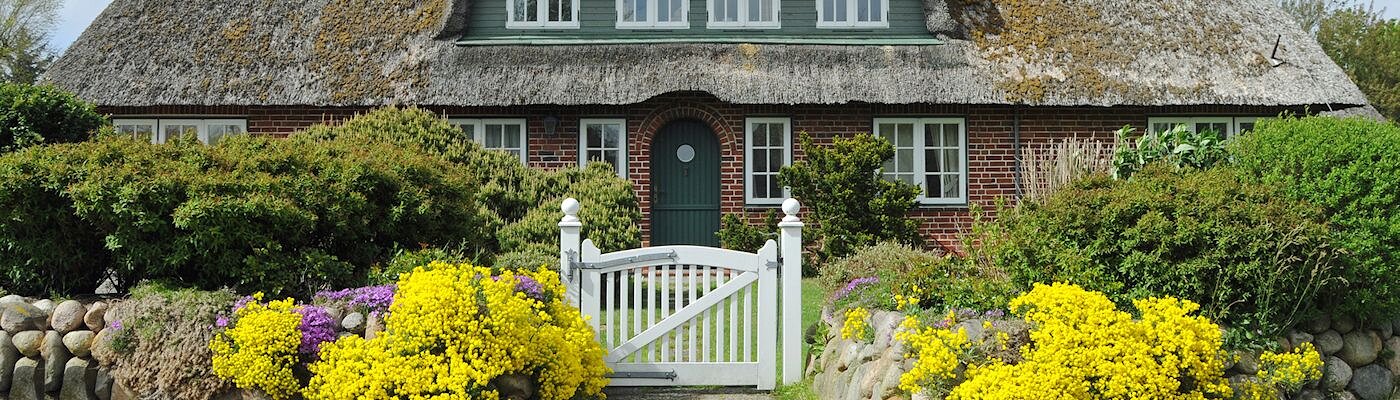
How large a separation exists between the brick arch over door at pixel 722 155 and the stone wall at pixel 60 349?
320 inches

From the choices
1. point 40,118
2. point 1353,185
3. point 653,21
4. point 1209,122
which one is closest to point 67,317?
point 40,118

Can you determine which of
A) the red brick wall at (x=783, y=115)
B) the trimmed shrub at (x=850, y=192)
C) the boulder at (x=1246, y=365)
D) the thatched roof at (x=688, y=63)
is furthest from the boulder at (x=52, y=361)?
the trimmed shrub at (x=850, y=192)

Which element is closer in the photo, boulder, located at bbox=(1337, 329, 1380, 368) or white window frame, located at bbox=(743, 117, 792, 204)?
boulder, located at bbox=(1337, 329, 1380, 368)

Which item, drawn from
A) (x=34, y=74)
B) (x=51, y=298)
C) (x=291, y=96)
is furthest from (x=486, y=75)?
(x=34, y=74)

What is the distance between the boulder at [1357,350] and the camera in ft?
19.2

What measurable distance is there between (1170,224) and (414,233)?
444cm

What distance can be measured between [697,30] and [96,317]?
9487 millimetres

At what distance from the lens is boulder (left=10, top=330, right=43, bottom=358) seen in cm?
579

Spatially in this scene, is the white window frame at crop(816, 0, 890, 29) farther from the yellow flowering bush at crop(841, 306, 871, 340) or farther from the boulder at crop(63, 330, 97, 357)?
the boulder at crop(63, 330, 97, 357)

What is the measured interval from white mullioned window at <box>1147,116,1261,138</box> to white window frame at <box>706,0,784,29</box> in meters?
4.87

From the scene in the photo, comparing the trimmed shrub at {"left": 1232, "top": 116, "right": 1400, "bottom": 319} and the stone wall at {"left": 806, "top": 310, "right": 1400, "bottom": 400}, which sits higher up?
the trimmed shrub at {"left": 1232, "top": 116, "right": 1400, "bottom": 319}

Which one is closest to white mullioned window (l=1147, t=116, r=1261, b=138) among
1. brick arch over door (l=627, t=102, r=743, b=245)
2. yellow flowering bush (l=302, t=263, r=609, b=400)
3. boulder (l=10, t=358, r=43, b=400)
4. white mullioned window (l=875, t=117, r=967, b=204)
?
white mullioned window (l=875, t=117, r=967, b=204)

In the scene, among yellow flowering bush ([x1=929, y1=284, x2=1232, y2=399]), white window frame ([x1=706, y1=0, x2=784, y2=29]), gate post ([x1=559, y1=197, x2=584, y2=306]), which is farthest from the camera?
white window frame ([x1=706, y1=0, x2=784, y2=29])

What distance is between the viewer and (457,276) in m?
5.83
